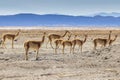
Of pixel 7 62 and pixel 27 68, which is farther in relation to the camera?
pixel 7 62

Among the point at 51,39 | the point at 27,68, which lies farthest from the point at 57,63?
the point at 51,39

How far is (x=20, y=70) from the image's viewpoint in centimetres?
2214

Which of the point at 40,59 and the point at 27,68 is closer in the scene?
the point at 27,68

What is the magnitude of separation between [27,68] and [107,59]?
233 inches

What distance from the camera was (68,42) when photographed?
31344 millimetres

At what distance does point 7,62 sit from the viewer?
24.8m


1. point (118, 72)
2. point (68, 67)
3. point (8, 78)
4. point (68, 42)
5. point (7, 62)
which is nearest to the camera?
point (8, 78)

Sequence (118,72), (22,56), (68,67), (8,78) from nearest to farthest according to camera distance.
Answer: (8,78), (118,72), (68,67), (22,56)

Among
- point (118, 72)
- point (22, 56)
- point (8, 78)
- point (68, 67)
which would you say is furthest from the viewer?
point (22, 56)

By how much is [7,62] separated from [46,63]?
91.2 inches

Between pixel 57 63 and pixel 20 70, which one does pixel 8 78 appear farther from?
pixel 57 63

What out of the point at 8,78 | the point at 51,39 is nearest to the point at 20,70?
the point at 8,78

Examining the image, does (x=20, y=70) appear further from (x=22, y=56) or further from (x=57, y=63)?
(x=22, y=56)

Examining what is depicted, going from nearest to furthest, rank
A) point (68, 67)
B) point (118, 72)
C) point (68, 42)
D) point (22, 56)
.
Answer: point (118, 72)
point (68, 67)
point (22, 56)
point (68, 42)
